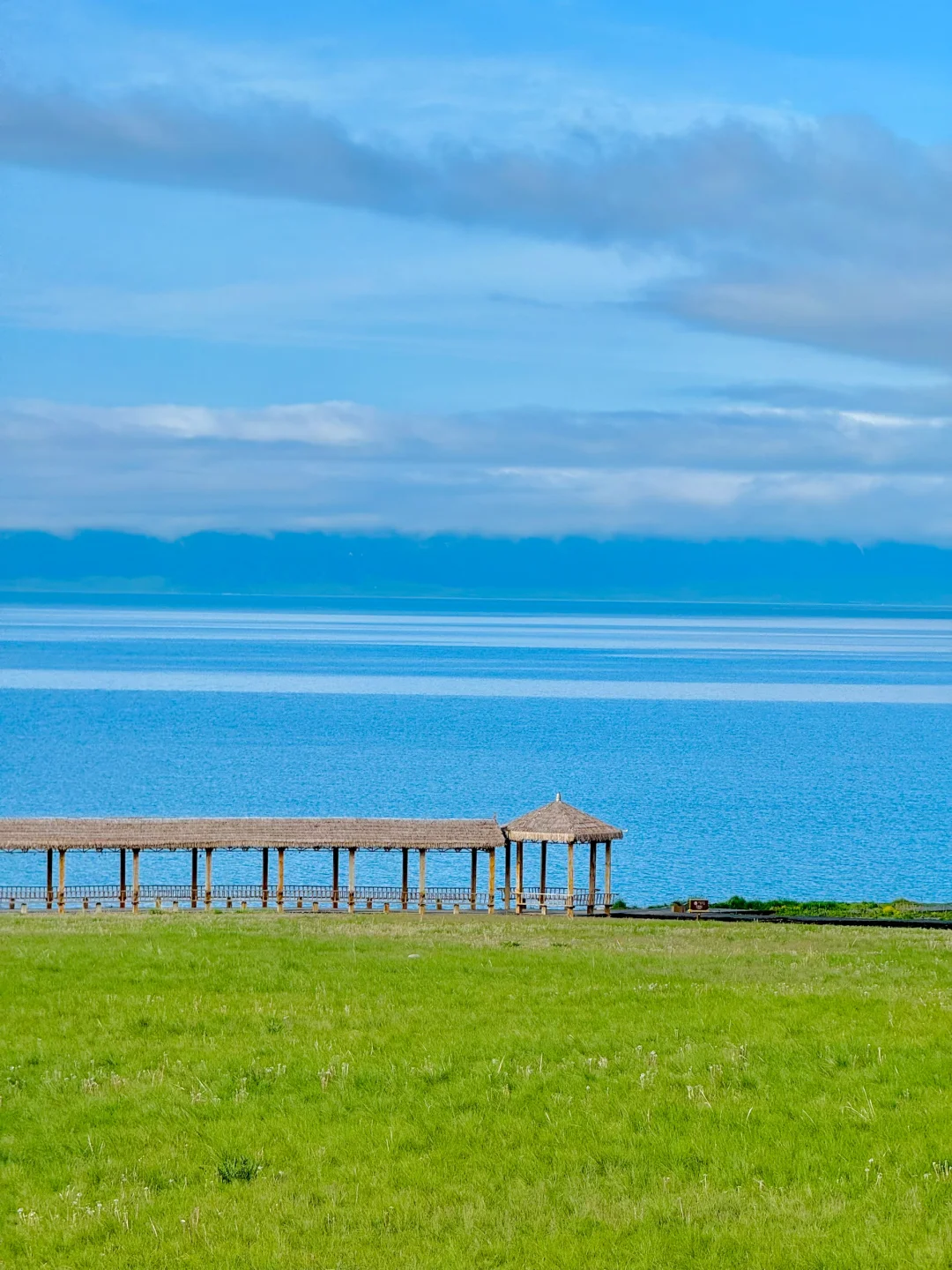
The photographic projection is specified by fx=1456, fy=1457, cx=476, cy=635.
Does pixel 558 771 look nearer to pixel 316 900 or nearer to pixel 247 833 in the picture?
pixel 316 900

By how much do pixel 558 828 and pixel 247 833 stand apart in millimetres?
9743

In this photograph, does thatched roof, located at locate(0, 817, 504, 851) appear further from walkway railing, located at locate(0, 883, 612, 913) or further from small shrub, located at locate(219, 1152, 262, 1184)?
small shrub, located at locate(219, 1152, 262, 1184)

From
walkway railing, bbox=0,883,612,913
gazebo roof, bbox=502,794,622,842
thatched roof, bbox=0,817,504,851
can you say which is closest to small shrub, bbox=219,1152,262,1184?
thatched roof, bbox=0,817,504,851

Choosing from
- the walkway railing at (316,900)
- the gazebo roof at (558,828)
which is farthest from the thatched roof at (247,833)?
the walkway railing at (316,900)

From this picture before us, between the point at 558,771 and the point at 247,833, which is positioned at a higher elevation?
the point at 247,833

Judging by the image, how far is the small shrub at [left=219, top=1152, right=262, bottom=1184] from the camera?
1259 centimetres

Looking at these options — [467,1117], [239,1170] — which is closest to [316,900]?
[467,1117]

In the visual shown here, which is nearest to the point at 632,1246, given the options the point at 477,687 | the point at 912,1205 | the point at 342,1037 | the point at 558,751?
the point at 912,1205

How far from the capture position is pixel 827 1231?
11.0m

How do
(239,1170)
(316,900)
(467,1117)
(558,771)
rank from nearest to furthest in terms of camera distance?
(239,1170) < (467,1117) < (316,900) < (558,771)

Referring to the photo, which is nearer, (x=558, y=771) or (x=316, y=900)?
(x=316, y=900)

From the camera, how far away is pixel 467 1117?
13.8 m

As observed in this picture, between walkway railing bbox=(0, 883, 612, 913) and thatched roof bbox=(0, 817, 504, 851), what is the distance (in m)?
2.22

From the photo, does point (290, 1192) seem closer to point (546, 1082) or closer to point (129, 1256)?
point (129, 1256)
